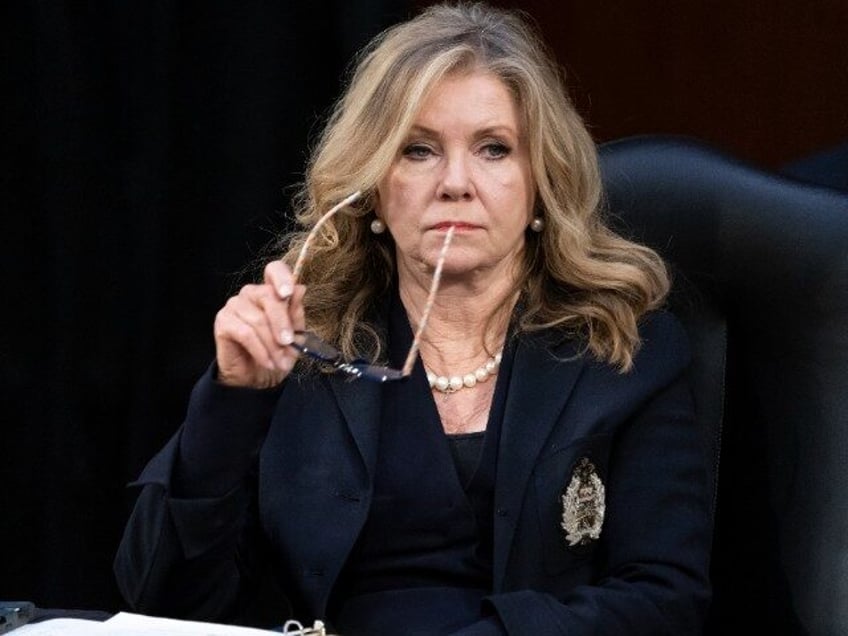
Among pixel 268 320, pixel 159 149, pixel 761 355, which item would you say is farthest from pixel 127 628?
pixel 159 149

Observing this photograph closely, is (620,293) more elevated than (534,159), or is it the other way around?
(534,159)

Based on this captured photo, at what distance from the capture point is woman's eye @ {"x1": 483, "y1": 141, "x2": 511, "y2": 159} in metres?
2.28

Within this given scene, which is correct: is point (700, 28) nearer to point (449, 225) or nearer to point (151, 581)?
point (449, 225)

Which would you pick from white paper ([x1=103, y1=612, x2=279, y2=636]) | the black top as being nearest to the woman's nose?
the black top

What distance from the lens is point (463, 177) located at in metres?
2.22

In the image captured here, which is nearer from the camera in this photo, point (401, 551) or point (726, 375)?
point (401, 551)

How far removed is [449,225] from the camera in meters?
2.24

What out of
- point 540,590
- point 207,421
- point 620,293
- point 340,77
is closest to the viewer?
point 207,421

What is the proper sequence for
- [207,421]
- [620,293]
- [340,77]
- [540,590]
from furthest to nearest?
1. [340,77]
2. [620,293]
3. [540,590]
4. [207,421]

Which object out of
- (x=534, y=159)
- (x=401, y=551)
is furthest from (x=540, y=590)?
(x=534, y=159)

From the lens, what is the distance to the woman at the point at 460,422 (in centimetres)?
213

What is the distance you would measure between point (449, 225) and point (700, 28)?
1.02 m

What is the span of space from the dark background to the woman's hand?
1084mm

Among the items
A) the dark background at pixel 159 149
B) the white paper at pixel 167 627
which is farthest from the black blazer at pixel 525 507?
the dark background at pixel 159 149
